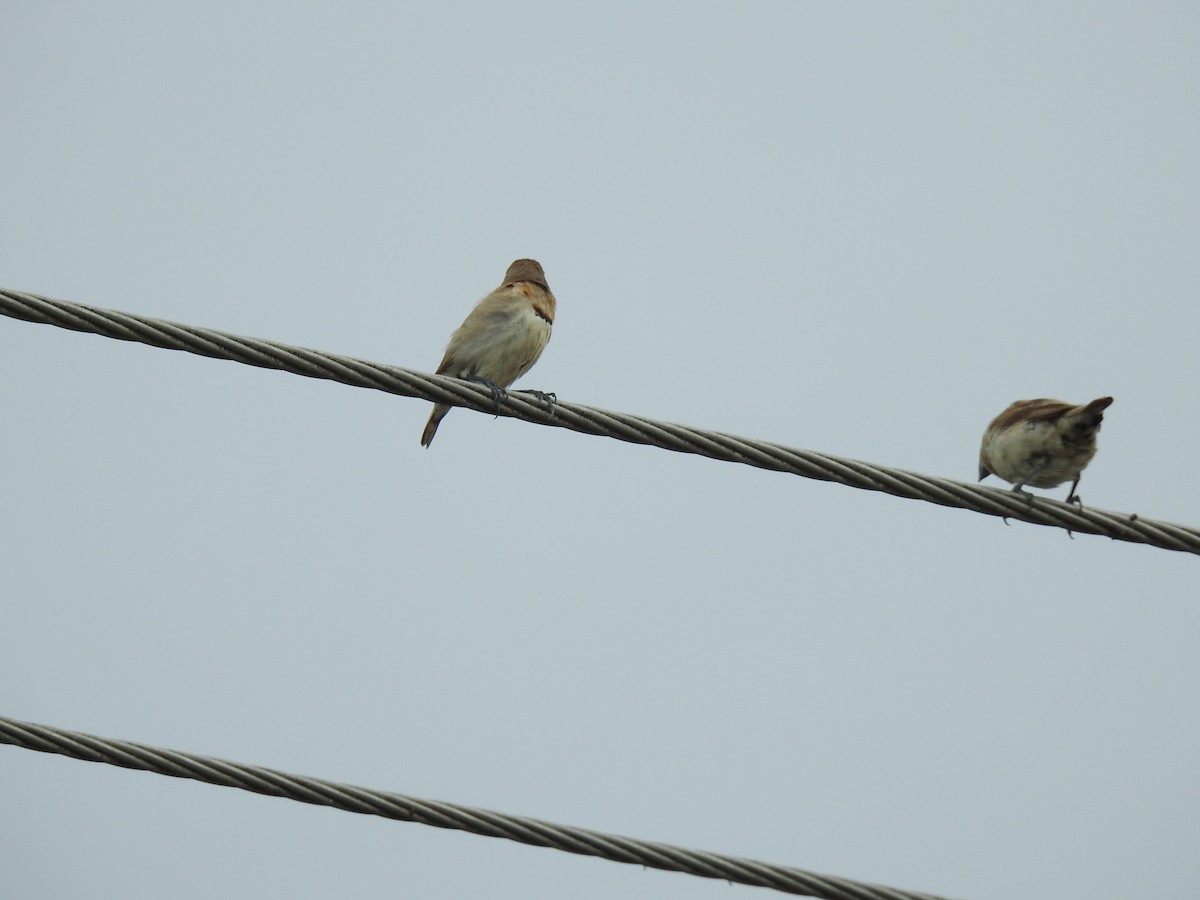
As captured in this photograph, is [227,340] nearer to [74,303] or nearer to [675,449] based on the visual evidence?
[74,303]

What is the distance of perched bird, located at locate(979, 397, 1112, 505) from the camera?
23.8 ft

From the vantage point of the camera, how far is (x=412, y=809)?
3.66 metres

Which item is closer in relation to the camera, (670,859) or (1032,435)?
(670,859)

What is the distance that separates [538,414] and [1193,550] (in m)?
2.38

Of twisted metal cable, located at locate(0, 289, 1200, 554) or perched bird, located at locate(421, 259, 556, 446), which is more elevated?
perched bird, located at locate(421, 259, 556, 446)

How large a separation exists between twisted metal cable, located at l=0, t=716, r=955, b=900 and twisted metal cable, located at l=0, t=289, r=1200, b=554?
4.12ft

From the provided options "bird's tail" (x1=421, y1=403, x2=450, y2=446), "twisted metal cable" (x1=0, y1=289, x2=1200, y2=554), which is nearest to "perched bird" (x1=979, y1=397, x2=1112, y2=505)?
"twisted metal cable" (x1=0, y1=289, x2=1200, y2=554)

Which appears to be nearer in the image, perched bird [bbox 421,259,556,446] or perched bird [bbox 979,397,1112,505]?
perched bird [bbox 979,397,1112,505]

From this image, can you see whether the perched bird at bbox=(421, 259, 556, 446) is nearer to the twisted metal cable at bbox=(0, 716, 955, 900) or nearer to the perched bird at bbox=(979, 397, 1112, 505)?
the perched bird at bbox=(979, 397, 1112, 505)

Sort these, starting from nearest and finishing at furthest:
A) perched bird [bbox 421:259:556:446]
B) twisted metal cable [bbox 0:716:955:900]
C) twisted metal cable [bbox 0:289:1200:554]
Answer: twisted metal cable [bbox 0:716:955:900]
twisted metal cable [bbox 0:289:1200:554]
perched bird [bbox 421:259:556:446]

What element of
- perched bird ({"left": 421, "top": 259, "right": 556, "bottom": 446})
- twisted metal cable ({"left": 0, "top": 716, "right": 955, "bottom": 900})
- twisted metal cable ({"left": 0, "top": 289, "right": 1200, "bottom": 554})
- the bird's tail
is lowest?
twisted metal cable ({"left": 0, "top": 716, "right": 955, "bottom": 900})

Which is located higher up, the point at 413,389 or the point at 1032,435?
the point at 1032,435

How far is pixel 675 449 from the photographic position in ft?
14.6

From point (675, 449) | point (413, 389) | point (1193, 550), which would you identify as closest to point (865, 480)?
point (675, 449)
